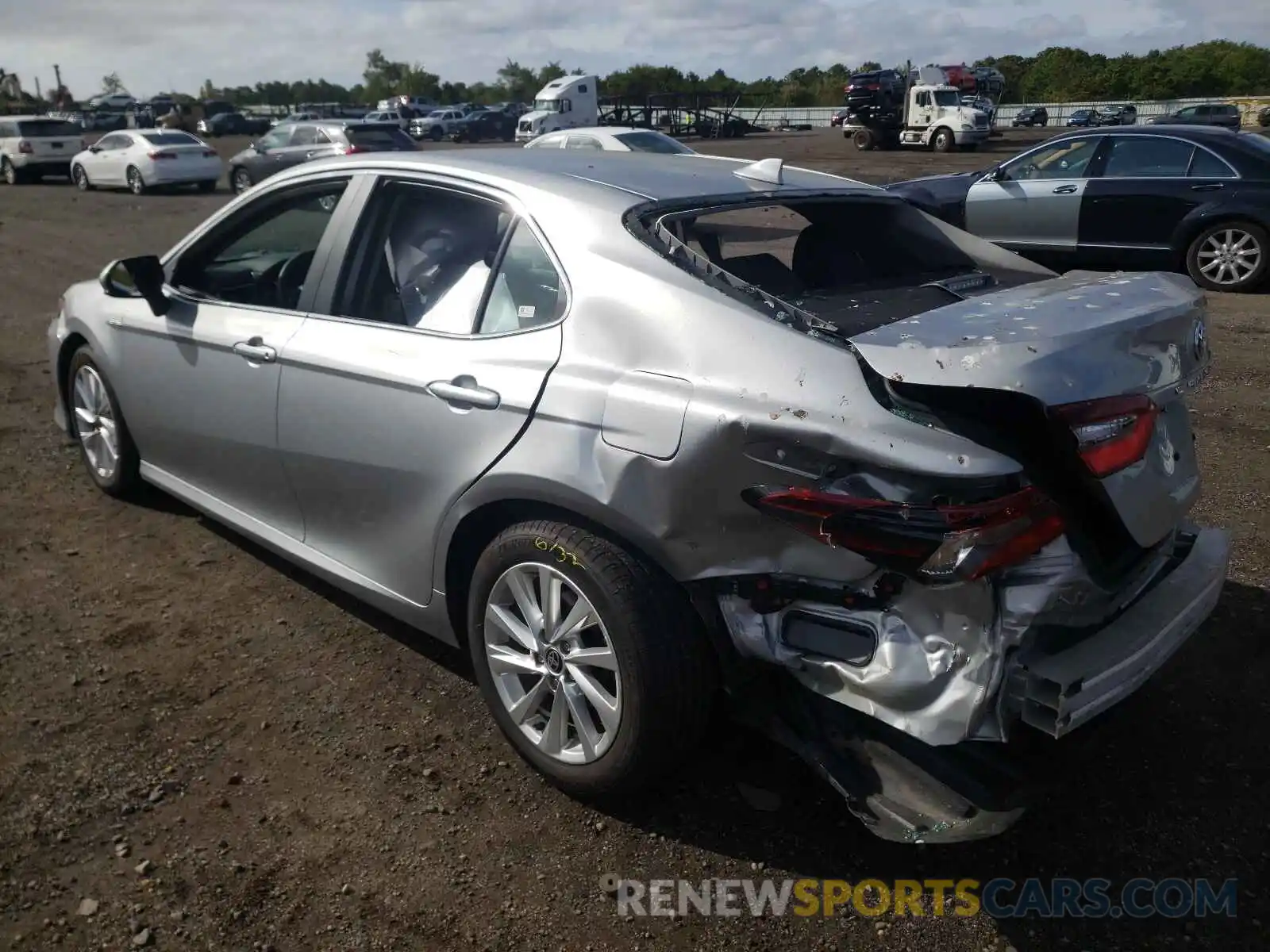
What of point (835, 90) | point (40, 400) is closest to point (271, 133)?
point (40, 400)

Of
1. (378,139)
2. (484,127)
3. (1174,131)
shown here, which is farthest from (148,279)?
(484,127)

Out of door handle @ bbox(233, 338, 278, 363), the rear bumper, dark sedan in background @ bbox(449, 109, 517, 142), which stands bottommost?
dark sedan in background @ bbox(449, 109, 517, 142)

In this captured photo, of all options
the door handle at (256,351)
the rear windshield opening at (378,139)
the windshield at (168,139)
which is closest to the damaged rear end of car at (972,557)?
the door handle at (256,351)

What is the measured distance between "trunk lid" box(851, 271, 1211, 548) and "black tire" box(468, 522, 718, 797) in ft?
2.55

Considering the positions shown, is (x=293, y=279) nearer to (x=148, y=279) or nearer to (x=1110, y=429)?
(x=148, y=279)

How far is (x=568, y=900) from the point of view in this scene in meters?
2.53

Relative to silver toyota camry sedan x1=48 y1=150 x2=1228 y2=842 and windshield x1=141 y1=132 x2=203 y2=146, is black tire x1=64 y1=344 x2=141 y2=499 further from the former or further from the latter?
windshield x1=141 y1=132 x2=203 y2=146

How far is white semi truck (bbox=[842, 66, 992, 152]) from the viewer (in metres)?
35.3

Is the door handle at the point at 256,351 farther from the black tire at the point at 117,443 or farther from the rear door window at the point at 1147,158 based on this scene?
the rear door window at the point at 1147,158

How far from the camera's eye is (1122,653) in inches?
93.4

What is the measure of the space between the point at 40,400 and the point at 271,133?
16714 mm

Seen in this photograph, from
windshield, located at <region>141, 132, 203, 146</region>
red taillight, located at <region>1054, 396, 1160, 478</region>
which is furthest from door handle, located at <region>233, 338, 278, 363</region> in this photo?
windshield, located at <region>141, 132, 203, 146</region>

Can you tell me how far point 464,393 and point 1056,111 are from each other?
61564 millimetres

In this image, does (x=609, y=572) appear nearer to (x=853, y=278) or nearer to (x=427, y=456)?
(x=427, y=456)
